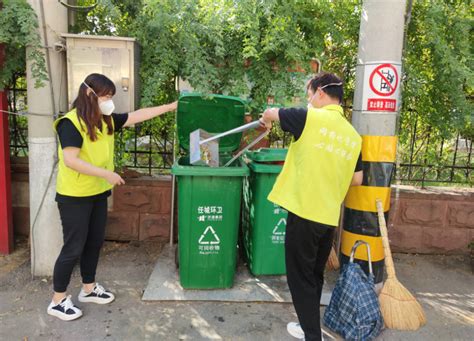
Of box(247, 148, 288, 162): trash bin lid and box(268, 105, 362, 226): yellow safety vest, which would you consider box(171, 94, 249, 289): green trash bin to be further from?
box(268, 105, 362, 226): yellow safety vest

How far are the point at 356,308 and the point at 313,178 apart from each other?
1.04 m

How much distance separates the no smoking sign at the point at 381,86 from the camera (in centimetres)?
315

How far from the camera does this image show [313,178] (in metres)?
2.49

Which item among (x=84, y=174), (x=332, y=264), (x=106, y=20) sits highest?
(x=106, y=20)

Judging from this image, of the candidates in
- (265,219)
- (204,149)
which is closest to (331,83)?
(204,149)

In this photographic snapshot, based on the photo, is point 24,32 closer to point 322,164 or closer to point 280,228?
point 322,164

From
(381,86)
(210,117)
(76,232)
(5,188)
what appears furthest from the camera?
(5,188)

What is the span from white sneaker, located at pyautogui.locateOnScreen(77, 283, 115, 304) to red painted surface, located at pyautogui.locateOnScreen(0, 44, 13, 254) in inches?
54.9

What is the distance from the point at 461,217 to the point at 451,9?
2.20 metres

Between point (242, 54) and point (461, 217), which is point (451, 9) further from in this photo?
point (461, 217)

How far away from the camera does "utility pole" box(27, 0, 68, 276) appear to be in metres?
3.35

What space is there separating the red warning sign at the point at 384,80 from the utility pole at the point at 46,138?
255 cm

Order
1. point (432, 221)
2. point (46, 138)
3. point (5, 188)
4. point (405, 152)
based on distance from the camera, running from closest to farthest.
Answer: point (46, 138), point (5, 188), point (432, 221), point (405, 152)

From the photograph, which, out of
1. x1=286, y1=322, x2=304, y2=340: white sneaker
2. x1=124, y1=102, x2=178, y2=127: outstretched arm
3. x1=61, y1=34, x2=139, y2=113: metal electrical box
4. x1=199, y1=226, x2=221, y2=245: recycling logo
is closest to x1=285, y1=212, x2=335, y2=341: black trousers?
x1=286, y1=322, x2=304, y2=340: white sneaker
